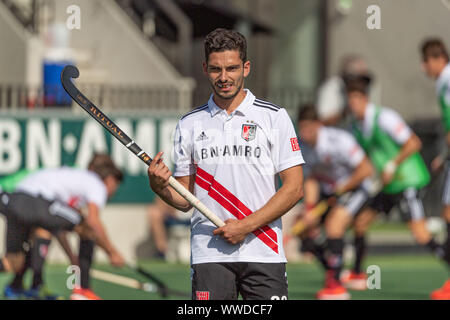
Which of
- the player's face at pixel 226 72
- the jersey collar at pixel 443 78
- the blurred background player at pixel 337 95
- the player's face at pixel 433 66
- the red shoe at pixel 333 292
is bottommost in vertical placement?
the red shoe at pixel 333 292

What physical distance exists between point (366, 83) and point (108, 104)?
4.64m

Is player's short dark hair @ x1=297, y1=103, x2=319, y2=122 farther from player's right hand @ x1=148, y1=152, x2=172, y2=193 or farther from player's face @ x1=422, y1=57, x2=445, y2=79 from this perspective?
player's right hand @ x1=148, y1=152, x2=172, y2=193

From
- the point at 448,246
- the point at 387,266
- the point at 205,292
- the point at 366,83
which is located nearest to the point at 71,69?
the point at 205,292

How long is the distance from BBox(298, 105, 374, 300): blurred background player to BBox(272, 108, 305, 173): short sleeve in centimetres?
484

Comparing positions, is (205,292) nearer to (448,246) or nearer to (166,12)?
(448,246)

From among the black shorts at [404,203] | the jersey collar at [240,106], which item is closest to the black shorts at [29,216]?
the black shorts at [404,203]

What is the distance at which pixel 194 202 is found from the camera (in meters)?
4.74

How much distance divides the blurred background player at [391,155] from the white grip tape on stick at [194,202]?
18.3 feet

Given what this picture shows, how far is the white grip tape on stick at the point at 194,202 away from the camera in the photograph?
4695 mm

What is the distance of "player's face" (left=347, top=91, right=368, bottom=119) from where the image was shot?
10.2m

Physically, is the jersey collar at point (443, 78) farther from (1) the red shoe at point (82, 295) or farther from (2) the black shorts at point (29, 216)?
(1) the red shoe at point (82, 295)

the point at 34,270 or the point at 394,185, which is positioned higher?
the point at 394,185

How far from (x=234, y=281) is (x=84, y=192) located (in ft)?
13.9

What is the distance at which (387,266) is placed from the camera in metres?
13.1
